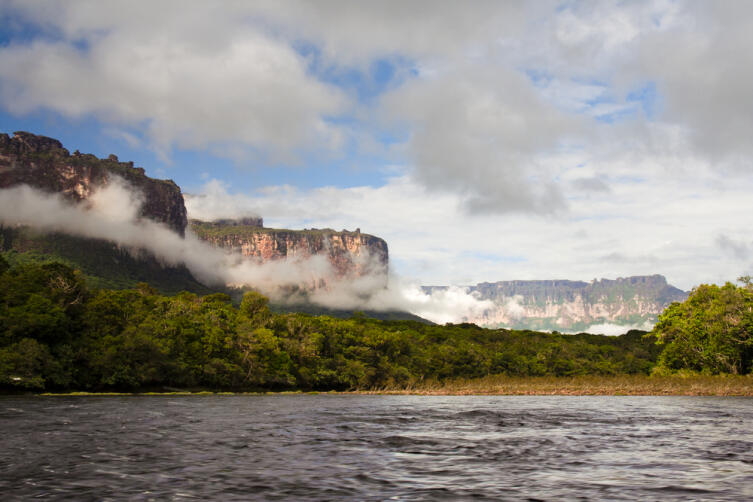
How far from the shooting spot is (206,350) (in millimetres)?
104188

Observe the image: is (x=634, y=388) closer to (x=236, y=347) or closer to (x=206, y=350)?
(x=236, y=347)

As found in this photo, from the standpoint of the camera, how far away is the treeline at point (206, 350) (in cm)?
8019

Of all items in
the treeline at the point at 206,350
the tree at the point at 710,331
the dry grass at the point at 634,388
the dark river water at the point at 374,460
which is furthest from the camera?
the tree at the point at 710,331

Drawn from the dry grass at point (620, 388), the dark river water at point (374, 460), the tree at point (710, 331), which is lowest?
the dry grass at point (620, 388)

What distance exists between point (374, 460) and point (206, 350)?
87432mm

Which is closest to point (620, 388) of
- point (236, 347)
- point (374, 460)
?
point (236, 347)

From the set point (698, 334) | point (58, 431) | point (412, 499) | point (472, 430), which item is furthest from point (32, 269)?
point (698, 334)

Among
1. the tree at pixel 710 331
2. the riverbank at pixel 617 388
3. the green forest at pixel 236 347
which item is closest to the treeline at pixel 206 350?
the green forest at pixel 236 347

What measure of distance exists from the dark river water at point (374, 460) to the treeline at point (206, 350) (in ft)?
147

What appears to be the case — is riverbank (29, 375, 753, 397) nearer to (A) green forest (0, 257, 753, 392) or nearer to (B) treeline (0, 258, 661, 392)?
(B) treeline (0, 258, 661, 392)

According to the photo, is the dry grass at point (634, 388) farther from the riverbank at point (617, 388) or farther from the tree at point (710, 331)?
the tree at point (710, 331)

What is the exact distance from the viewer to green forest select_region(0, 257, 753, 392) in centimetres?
8075

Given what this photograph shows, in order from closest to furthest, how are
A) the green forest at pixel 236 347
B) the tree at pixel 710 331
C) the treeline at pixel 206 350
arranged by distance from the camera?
1. the treeline at pixel 206 350
2. the green forest at pixel 236 347
3. the tree at pixel 710 331

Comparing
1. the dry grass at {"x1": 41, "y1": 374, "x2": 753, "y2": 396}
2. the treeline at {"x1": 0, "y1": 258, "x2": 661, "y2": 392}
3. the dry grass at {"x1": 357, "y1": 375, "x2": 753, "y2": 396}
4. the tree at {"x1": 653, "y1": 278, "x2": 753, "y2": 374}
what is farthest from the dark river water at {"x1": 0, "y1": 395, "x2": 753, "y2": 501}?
the tree at {"x1": 653, "y1": 278, "x2": 753, "y2": 374}
